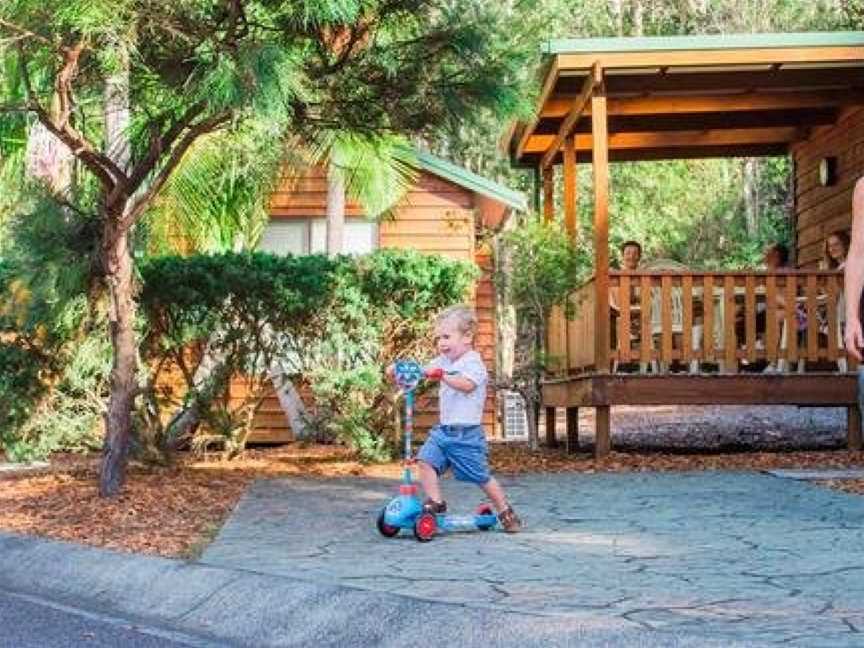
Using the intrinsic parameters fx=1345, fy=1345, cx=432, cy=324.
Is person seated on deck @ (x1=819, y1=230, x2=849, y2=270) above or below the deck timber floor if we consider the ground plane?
above

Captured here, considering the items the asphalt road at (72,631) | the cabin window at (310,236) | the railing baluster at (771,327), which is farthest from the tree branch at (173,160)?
the cabin window at (310,236)

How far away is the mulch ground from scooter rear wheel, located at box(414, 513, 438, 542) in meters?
1.10

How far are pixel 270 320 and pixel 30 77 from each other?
3.28 metres

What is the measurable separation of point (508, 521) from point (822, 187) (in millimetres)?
10790

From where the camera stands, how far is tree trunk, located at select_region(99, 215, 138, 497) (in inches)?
349

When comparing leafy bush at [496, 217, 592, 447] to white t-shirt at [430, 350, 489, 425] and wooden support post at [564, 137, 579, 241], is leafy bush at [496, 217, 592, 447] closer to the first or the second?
wooden support post at [564, 137, 579, 241]

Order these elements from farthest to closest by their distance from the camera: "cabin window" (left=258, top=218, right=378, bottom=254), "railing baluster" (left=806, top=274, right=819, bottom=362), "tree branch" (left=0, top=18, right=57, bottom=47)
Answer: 1. "cabin window" (left=258, top=218, right=378, bottom=254)
2. "railing baluster" (left=806, top=274, right=819, bottom=362)
3. "tree branch" (left=0, top=18, right=57, bottom=47)

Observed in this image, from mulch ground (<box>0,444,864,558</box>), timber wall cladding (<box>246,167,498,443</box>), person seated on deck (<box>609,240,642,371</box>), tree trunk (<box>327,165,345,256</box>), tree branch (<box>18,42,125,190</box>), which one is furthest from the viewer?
timber wall cladding (<box>246,167,498,443</box>)

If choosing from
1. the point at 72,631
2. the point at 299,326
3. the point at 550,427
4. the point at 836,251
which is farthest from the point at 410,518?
the point at 550,427

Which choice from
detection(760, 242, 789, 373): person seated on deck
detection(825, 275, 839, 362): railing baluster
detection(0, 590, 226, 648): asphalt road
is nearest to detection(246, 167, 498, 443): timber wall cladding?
detection(760, 242, 789, 373): person seated on deck

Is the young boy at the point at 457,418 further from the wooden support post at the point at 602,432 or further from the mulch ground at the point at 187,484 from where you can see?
the wooden support post at the point at 602,432

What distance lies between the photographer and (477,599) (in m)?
5.17

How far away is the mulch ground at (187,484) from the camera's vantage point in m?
7.56

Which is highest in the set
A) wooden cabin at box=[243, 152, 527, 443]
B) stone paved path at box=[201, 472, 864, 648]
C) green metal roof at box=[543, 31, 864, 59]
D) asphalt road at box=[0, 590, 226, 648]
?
green metal roof at box=[543, 31, 864, 59]
